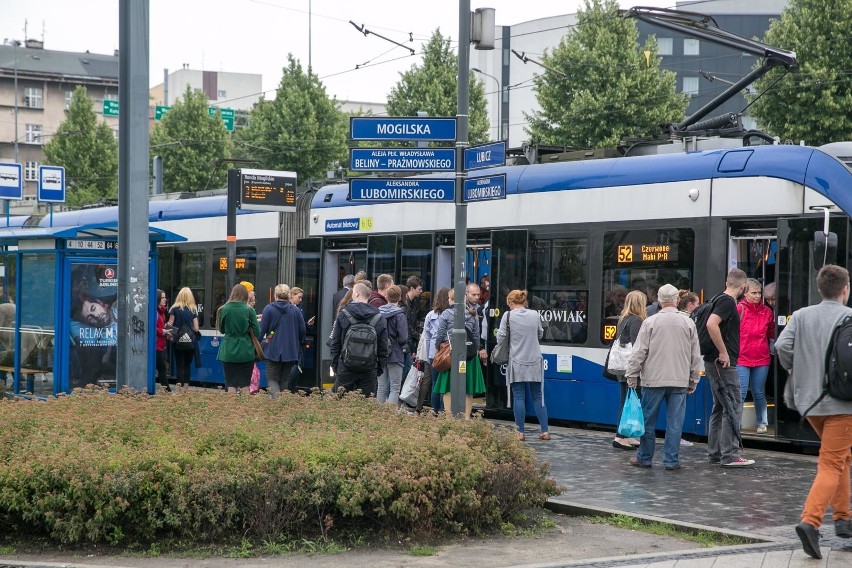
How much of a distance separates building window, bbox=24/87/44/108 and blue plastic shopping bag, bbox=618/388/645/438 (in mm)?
86993

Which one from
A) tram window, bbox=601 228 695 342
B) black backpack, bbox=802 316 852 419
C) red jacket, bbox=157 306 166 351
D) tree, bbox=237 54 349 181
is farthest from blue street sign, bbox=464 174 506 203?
tree, bbox=237 54 349 181

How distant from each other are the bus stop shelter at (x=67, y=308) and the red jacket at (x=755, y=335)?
21.7 feet

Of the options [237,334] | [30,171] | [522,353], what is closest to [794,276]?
[522,353]

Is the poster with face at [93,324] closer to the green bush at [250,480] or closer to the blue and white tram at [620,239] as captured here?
the blue and white tram at [620,239]

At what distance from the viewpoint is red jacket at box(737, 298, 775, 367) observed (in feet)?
42.2

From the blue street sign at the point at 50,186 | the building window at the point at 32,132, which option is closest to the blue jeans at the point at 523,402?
the blue street sign at the point at 50,186

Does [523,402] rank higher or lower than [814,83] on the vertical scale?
lower

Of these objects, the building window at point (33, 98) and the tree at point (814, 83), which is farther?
the building window at point (33, 98)

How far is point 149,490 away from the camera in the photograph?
25.0 feet

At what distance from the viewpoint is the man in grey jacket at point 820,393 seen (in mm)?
7578

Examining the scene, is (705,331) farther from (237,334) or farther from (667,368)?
(237,334)

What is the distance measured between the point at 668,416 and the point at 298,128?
1477 inches

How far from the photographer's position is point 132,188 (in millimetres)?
12570

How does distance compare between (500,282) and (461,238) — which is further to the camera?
(500,282)
